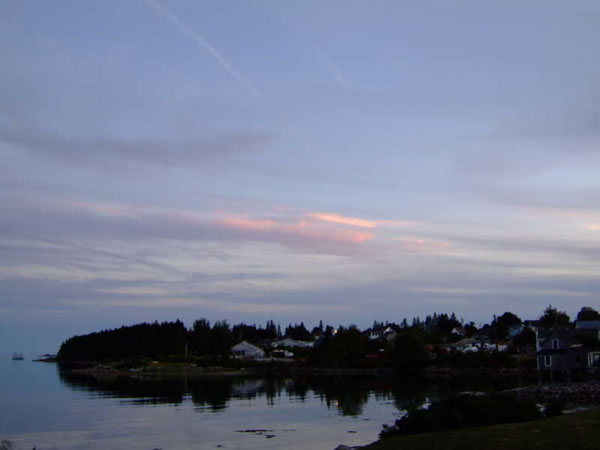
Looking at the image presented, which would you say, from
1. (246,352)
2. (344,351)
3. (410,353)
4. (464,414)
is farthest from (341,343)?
(464,414)

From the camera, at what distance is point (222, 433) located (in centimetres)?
4325

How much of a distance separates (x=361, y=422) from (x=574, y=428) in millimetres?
22435

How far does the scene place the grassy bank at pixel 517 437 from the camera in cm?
2356

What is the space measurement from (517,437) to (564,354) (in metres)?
63.8

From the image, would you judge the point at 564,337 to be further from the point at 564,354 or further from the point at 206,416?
the point at 206,416

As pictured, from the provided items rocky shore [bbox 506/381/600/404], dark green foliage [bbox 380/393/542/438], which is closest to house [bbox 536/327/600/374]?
rocky shore [bbox 506/381/600/404]

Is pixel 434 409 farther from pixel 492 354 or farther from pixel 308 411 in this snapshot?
pixel 492 354

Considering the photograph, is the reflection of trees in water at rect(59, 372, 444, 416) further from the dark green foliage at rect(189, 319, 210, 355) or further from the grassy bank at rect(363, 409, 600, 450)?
the dark green foliage at rect(189, 319, 210, 355)

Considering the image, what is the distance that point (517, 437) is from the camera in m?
25.5

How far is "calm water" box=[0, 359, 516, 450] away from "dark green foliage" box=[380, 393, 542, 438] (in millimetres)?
6452

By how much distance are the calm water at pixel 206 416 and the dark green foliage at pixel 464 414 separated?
6452 mm

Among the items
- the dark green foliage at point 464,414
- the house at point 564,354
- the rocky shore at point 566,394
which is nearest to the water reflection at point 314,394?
the rocky shore at point 566,394

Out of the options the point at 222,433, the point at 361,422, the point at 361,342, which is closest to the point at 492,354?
the point at 361,342

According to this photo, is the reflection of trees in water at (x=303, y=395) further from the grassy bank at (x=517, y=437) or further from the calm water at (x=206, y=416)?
the grassy bank at (x=517, y=437)
